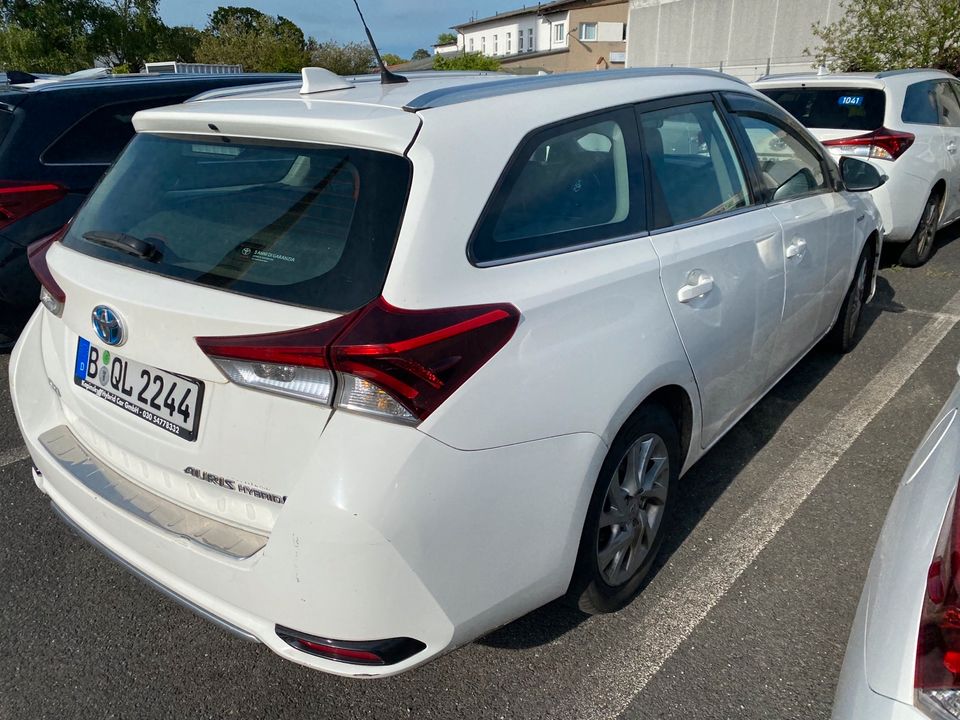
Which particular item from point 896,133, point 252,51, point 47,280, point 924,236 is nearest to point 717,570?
point 47,280

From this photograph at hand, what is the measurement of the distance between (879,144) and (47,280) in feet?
19.7

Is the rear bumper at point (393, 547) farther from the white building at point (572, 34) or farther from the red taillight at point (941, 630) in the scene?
the white building at point (572, 34)

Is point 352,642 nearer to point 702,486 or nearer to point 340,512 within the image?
point 340,512

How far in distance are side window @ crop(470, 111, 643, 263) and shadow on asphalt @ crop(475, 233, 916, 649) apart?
1064 millimetres

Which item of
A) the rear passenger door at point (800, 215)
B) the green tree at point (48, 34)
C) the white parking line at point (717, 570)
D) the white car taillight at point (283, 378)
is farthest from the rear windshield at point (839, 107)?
the green tree at point (48, 34)

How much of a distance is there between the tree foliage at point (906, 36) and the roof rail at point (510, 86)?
14306 mm

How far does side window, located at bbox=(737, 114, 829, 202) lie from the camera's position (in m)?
3.20

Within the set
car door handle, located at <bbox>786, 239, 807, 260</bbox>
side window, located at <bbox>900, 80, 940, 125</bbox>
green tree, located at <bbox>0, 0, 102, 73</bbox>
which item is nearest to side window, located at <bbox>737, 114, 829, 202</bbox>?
car door handle, located at <bbox>786, 239, 807, 260</bbox>

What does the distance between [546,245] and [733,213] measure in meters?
1.16

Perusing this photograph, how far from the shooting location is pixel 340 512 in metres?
1.61

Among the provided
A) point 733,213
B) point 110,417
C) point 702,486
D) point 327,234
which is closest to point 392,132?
point 327,234

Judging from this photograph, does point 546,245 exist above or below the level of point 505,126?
below

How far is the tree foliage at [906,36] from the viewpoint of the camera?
544 inches

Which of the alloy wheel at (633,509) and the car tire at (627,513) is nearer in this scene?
the car tire at (627,513)
